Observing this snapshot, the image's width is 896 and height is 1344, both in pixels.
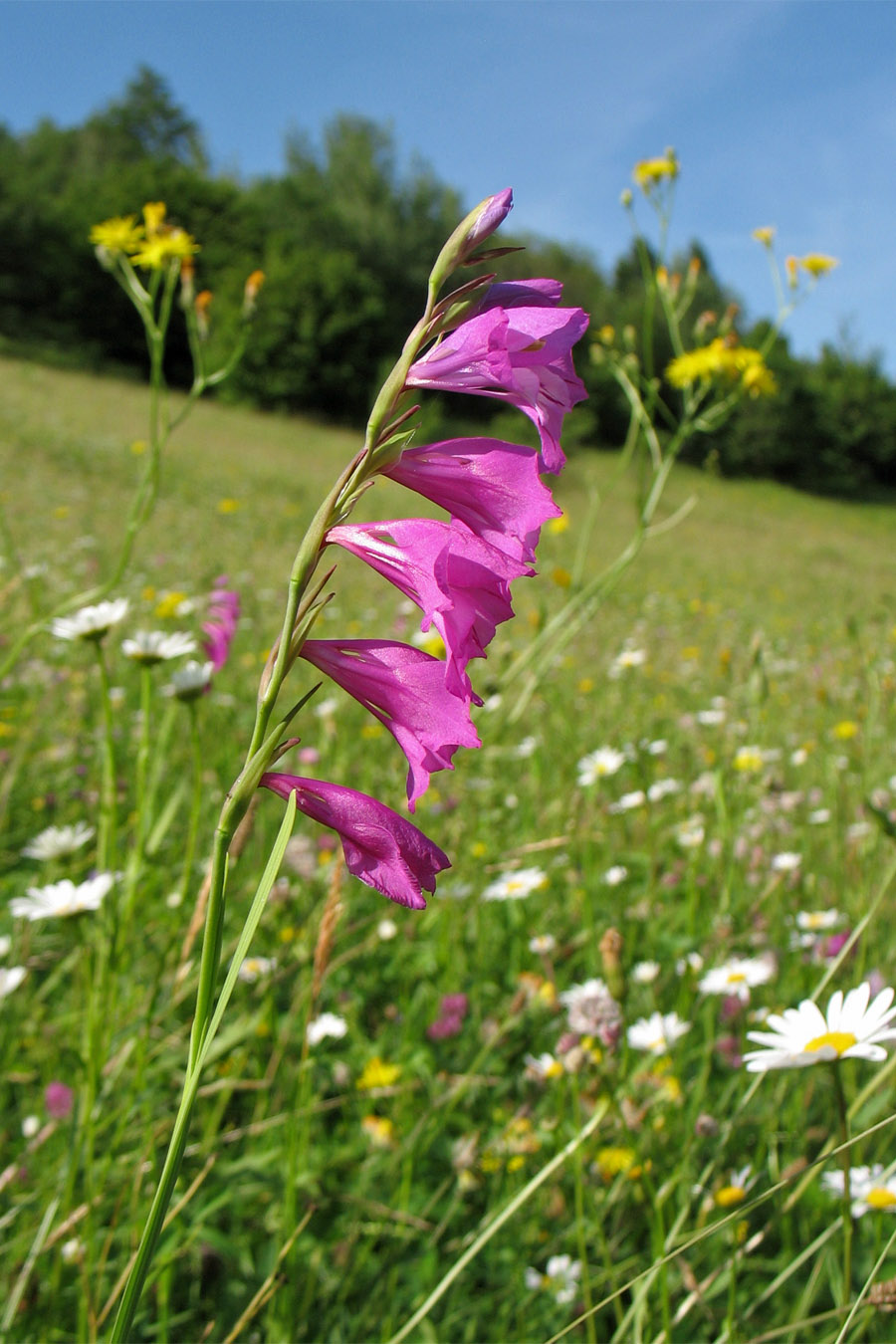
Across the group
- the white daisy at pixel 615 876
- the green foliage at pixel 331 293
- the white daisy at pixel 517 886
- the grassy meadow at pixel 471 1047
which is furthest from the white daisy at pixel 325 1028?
the green foliage at pixel 331 293

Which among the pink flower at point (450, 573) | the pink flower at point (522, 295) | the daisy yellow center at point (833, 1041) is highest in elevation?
the pink flower at point (522, 295)

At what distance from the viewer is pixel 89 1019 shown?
104cm

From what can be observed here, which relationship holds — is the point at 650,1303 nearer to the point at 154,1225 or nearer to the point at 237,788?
the point at 154,1225

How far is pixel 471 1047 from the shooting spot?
5.33 ft

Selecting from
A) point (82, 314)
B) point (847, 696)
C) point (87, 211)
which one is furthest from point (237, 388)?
point (847, 696)

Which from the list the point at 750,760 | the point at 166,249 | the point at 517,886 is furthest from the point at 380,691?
the point at 166,249

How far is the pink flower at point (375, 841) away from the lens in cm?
58

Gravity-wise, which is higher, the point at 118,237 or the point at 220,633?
the point at 118,237

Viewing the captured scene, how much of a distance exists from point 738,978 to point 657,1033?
7.1 inches

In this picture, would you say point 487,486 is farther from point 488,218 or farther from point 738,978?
point 738,978

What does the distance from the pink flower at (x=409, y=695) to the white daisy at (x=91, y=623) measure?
2.95ft

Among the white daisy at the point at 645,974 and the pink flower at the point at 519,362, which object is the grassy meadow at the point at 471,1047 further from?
the pink flower at the point at 519,362

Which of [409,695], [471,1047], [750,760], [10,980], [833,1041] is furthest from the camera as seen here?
[750,760]

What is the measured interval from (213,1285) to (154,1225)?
90 cm
